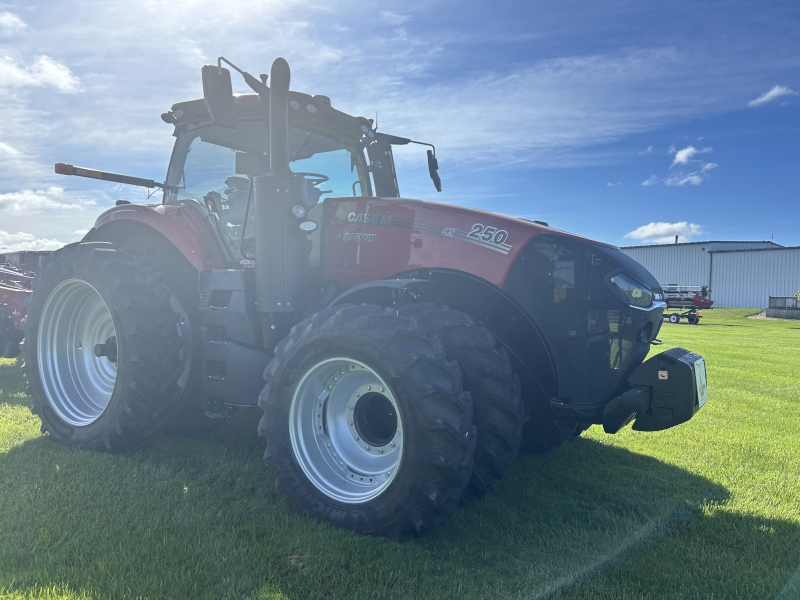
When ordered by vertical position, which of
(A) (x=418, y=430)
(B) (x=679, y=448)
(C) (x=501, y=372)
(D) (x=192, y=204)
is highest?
(D) (x=192, y=204)

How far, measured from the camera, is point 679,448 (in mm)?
5461

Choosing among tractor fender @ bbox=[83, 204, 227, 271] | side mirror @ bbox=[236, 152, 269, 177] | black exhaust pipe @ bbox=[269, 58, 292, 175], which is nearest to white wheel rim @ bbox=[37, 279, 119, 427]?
tractor fender @ bbox=[83, 204, 227, 271]

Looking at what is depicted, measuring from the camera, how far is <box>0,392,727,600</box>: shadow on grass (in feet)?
9.16

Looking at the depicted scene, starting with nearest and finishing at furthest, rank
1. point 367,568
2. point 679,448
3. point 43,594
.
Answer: point 43,594, point 367,568, point 679,448

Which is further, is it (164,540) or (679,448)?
(679,448)

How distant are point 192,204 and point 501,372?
310 centimetres

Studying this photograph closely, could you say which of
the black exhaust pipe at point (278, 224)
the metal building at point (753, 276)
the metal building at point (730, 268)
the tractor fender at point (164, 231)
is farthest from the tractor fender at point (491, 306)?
the metal building at point (753, 276)

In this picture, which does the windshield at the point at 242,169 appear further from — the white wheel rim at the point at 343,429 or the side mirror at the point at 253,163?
the white wheel rim at the point at 343,429

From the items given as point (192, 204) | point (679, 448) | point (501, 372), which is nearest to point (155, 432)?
point (192, 204)

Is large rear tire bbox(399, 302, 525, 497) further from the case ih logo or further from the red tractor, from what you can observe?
the case ih logo

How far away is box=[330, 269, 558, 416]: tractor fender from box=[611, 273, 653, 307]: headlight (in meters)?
0.60

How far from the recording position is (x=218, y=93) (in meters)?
3.77

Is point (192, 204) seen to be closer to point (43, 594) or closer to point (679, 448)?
point (43, 594)

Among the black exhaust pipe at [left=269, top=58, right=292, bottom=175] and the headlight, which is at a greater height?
the black exhaust pipe at [left=269, top=58, right=292, bottom=175]
